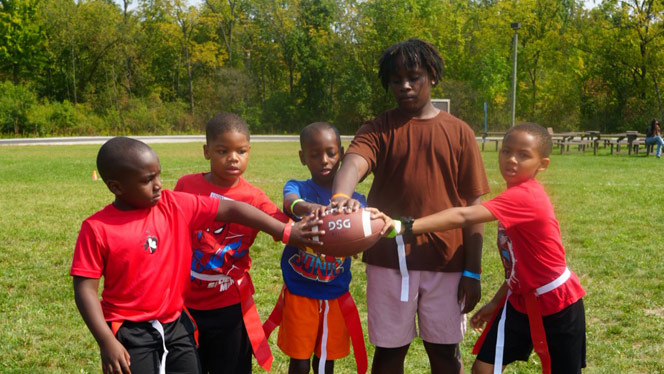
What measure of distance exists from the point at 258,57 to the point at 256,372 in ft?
201

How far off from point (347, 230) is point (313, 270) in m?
0.72

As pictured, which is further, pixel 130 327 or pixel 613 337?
pixel 613 337

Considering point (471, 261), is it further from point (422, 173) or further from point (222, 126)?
point (222, 126)

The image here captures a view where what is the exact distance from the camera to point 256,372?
444cm

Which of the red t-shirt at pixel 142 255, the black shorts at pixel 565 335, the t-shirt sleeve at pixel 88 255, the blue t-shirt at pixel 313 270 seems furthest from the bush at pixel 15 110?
the black shorts at pixel 565 335

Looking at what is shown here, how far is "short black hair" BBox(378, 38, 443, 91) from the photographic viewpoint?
10.6 feet

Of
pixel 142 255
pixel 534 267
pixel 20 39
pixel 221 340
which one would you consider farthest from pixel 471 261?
pixel 20 39

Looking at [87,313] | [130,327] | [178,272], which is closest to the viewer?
[87,313]

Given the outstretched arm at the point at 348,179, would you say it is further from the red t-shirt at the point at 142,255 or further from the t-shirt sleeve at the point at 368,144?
the red t-shirt at the point at 142,255

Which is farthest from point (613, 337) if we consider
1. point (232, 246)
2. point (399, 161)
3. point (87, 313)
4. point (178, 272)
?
point (87, 313)

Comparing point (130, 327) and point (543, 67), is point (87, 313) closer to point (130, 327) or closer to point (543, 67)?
point (130, 327)

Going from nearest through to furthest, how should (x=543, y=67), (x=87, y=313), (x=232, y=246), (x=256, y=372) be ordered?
(x=87, y=313) → (x=232, y=246) → (x=256, y=372) → (x=543, y=67)

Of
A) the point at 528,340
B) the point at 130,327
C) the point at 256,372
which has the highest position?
the point at 130,327

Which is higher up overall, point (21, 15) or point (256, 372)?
point (21, 15)
